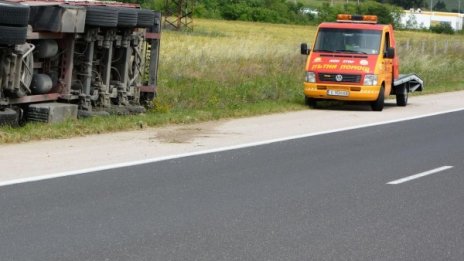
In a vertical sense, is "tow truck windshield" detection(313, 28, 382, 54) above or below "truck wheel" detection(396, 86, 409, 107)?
above

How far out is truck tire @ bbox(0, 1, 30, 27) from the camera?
14703mm

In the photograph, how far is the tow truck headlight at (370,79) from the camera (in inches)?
920

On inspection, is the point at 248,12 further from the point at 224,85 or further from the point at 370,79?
the point at 370,79

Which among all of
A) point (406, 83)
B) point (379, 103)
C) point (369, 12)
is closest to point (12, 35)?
point (379, 103)

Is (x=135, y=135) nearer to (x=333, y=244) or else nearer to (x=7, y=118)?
(x=7, y=118)

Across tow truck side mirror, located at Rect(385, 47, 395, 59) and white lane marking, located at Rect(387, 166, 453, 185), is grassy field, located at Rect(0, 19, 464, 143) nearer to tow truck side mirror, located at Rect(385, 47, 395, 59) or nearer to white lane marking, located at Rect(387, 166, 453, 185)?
tow truck side mirror, located at Rect(385, 47, 395, 59)

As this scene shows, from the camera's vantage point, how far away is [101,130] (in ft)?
52.6

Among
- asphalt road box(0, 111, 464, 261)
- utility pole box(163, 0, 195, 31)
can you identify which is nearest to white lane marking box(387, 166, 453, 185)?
asphalt road box(0, 111, 464, 261)

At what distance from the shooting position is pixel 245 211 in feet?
32.6

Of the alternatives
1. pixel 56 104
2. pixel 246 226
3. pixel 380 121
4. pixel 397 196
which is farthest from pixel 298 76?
pixel 246 226

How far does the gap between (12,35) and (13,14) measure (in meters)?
0.32

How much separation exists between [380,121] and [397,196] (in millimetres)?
9721

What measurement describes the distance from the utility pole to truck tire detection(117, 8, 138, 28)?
163 ft

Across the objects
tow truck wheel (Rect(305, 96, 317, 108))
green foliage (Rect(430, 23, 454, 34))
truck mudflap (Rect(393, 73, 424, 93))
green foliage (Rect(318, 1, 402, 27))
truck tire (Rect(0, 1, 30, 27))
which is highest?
green foliage (Rect(318, 1, 402, 27))
